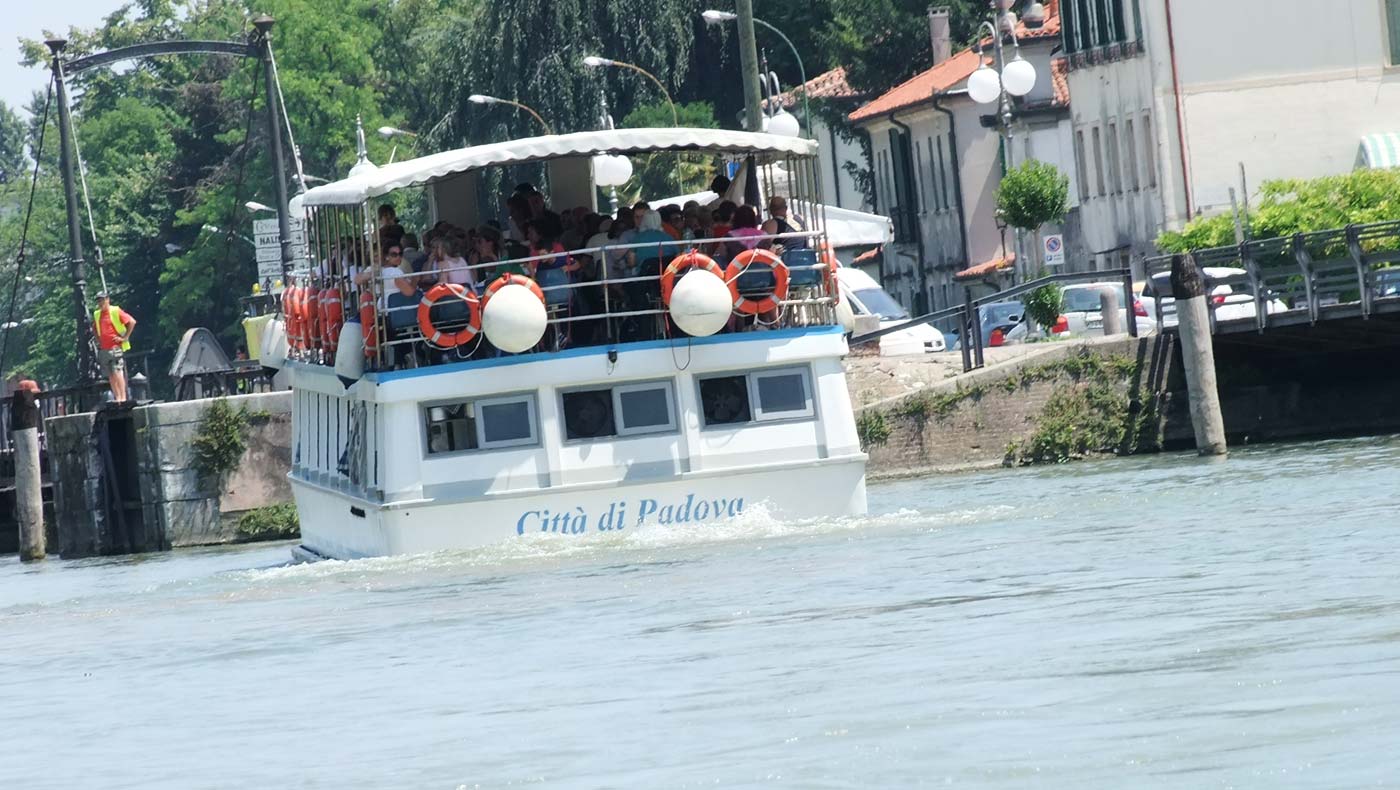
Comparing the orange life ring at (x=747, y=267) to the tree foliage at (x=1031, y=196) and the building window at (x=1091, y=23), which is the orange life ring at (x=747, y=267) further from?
the building window at (x=1091, y=23)

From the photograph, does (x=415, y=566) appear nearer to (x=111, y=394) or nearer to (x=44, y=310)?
(x=111, y=394)

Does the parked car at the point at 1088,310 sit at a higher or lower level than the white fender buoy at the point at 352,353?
lower

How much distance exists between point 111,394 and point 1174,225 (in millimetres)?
24017

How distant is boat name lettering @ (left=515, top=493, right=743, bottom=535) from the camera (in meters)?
23.2

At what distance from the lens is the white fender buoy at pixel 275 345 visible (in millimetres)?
31953

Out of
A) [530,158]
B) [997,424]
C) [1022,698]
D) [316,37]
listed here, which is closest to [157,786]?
[1022,698]

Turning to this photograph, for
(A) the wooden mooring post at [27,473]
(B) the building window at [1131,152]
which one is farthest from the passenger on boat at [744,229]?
(B) the building window at [1131,152]

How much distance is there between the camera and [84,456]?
121ft

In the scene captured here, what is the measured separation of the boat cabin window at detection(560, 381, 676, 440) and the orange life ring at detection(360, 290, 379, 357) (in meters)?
1.90

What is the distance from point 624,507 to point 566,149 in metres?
2.95

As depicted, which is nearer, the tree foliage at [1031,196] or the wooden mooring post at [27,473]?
the wooden mooring post at [27,473]

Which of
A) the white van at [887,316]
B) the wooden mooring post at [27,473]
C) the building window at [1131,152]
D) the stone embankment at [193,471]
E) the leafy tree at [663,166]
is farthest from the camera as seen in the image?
the building window at [1131,152]

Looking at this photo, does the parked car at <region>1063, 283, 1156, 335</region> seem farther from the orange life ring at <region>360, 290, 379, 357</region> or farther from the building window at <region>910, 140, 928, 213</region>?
the building window at <region>910, 140, 928, 213</region>

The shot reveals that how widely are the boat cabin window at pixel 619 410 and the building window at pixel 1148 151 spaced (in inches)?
1309
